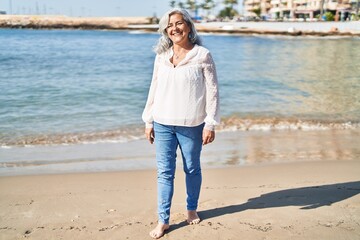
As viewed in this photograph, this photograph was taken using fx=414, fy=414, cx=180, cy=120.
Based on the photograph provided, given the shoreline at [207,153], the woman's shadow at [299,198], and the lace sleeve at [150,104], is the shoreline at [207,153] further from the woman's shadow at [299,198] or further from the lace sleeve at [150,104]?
the lace sleeve at [150,104]

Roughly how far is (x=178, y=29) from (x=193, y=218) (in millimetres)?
1519

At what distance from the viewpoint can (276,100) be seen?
11.5 m

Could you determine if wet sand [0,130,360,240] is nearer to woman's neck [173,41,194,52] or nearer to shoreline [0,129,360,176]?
shoreline [0,129,360,176]

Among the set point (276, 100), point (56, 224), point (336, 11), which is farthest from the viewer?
point (336, 11)

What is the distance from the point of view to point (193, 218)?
11.1ft

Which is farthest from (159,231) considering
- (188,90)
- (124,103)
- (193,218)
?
(124,103)

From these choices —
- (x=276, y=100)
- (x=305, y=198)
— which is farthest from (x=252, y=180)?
(x=276, y=100)

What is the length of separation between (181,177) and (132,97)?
787 cm

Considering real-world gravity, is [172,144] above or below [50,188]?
above

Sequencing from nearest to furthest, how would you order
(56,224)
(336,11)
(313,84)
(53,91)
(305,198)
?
(56,224) < (305,198) < (53,91) < (313,84) < (336,11)

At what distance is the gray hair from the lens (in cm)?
302

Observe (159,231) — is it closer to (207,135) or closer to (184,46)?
(207,135)

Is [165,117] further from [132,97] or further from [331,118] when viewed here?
[132,97]

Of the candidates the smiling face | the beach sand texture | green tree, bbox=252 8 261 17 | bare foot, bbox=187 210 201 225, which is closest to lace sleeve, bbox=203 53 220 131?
the smiling face
